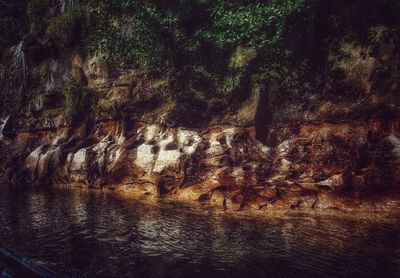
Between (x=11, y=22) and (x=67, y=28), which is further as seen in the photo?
(x=11, y=22)

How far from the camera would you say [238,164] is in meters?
13.5

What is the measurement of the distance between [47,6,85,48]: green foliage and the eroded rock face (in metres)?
6.42

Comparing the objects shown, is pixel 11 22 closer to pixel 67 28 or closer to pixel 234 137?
pixel 67 28

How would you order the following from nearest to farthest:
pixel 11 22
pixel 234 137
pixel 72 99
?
pixel 234 137 → pixel 72 99 → pixel 11 22

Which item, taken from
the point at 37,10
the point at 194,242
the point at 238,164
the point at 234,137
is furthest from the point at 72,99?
the point at 194,242

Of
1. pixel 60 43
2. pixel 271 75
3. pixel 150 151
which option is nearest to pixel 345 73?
pixel 271 75

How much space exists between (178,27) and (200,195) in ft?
29.0

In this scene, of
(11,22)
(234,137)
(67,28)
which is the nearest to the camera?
(234,137)

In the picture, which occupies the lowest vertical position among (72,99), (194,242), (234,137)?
(194,242)

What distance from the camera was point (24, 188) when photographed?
1677cm

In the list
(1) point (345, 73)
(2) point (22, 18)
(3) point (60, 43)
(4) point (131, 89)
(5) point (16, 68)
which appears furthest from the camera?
(2) point (22, 18)

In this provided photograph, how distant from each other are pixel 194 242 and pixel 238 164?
5755mm

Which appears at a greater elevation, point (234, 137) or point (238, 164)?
point (234, 137)

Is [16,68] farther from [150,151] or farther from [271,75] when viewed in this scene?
[271,75]
